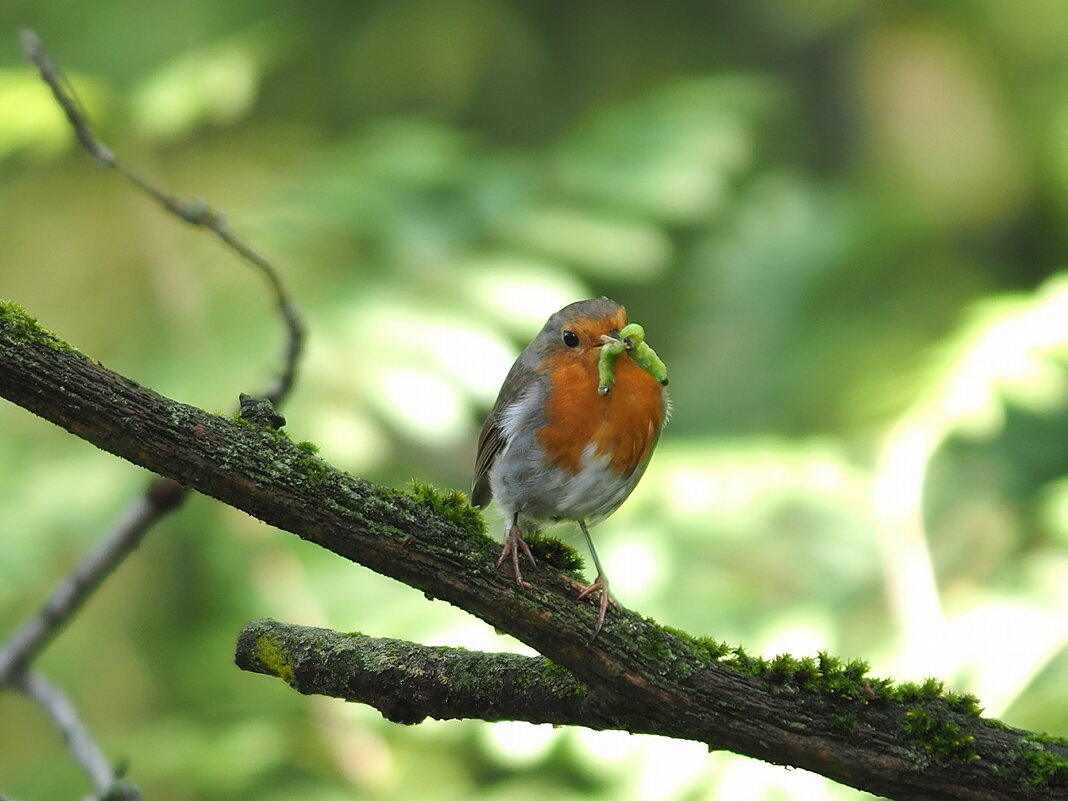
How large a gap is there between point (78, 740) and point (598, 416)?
5.34ft

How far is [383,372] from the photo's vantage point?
185 inches

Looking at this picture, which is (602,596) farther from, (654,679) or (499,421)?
(499,421)

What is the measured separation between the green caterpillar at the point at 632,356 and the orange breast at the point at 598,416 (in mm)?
63

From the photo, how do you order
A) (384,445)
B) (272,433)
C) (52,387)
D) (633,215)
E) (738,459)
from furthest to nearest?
(384,445), (633,215), (738,459), (272,433), (52,387)

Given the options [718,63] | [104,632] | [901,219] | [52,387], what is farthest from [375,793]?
[718,63]

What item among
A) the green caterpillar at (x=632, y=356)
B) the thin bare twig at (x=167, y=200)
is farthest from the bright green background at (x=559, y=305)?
the thin bare twig at (x=167, y=200)

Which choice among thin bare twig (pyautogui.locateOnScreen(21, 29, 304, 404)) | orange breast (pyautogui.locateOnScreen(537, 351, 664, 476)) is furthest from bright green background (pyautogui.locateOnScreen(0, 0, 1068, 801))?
thin bare twig (pyautogui.locateOnScreen(21, 29, 304, 404))

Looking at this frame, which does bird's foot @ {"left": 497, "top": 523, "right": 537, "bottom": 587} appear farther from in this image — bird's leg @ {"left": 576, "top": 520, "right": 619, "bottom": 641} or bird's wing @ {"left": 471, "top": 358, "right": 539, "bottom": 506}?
bird's wing @ {"left": 471, "top": 358, "right": 539, "bottom": 506}

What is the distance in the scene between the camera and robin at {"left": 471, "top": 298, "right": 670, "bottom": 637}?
3207 mm

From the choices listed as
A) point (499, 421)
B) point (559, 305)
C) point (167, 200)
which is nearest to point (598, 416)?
point (499, 421)

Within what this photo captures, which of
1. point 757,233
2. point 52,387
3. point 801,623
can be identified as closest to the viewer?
point 52,387

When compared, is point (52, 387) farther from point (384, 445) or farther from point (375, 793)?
point (384, 445)

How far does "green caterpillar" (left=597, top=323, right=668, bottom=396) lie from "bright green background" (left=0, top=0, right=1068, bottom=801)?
2.22 feet

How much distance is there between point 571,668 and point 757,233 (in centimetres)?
576
